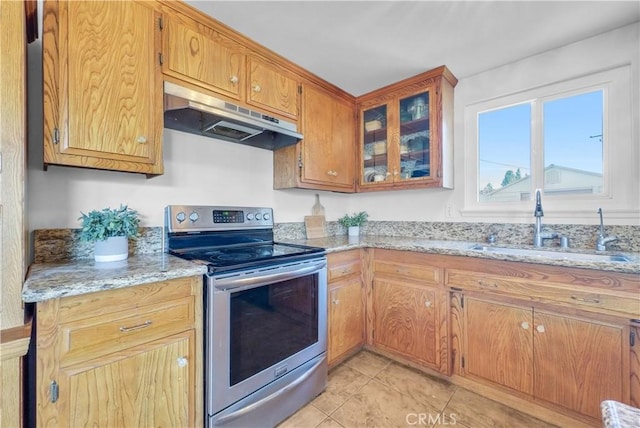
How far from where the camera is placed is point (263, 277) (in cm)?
140

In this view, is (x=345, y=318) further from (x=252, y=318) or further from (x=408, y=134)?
(x=408, y=134)

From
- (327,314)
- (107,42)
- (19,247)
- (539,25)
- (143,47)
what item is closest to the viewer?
(19,247)

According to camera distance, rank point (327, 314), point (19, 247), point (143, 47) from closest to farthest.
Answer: point (19, 247) → point (143, 47) → point (327, 314)

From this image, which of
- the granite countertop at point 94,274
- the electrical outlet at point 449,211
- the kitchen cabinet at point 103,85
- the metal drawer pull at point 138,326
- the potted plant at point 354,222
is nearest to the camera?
the granite countertop at point 94,274

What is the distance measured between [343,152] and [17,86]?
2063 mm

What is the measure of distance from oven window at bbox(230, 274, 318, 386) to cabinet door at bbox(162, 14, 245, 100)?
1243 millimetres

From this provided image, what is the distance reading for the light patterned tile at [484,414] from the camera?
4.87ft

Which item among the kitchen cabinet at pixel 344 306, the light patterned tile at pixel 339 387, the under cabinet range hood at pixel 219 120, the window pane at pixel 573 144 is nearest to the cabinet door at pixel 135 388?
the light patterned tile at pixel 339 387

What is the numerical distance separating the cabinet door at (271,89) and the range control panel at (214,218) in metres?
0.76

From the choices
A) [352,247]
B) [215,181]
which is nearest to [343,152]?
[352,247]

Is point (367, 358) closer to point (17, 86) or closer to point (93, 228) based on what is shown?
point (93, 228)

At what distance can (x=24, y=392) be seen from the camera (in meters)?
0.91

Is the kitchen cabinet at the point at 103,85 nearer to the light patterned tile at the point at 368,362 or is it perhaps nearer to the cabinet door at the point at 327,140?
the cabinet door at the point at 327,140

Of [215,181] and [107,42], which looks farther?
[215,181]
